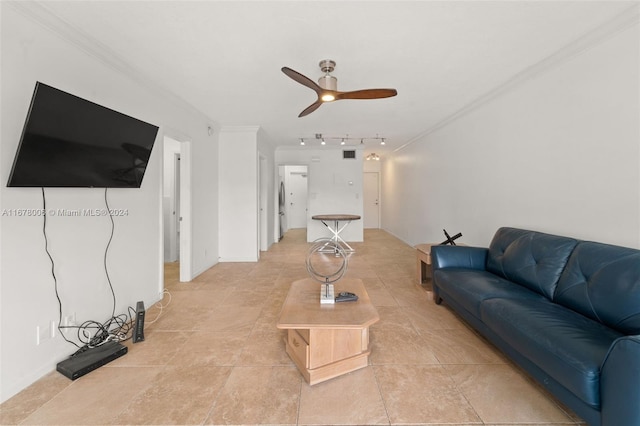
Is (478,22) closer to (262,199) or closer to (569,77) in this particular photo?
(569,77)

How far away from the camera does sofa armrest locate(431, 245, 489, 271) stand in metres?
2.80

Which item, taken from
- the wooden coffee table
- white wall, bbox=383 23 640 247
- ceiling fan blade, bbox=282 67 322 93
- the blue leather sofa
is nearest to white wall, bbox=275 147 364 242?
white wall, bbox=383 23 640 247

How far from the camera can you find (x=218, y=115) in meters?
4.02

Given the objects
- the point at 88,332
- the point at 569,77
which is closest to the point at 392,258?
the point at 569,77

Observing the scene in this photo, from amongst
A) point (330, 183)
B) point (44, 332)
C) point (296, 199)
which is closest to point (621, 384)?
point (44, 332)

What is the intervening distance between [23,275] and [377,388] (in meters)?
2.34

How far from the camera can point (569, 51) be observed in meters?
2.20

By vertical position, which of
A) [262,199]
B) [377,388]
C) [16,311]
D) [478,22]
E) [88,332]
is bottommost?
[377,388]

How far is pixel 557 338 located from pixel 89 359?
2979 millimetres

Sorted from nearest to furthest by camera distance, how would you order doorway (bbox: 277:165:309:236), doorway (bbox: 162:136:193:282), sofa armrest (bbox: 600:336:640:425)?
1. sofa armrest (bbox: 600:336:640:425)
2. doorway (bbox: 162:136:193:282)
3. doorway (bbox: 277:165:309:236)

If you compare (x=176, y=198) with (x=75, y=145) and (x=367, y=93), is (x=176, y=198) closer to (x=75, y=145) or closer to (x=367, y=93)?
(x=75, y=145)

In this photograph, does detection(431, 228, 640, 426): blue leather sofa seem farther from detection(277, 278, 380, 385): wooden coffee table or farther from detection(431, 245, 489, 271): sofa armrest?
detection(277, 278, 380, 385): wooden coffee table

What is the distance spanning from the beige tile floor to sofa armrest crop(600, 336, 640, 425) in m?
0.44

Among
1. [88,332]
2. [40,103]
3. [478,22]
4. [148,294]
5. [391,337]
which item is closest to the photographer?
[40,103]
